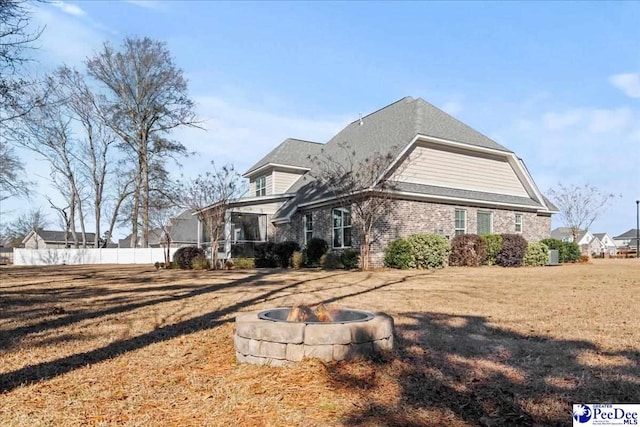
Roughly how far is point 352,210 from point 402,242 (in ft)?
8.12

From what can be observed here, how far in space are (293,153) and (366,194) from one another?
33.9 ft

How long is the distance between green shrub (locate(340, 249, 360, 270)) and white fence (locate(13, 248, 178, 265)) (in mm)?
18345

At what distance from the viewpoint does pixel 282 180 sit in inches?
1003

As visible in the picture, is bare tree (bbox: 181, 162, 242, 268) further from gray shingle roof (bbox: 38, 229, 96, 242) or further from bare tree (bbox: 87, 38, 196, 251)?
gray shingle roof (bbox: 38, 229, 96, 242)

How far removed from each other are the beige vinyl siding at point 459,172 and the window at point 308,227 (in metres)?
4.95

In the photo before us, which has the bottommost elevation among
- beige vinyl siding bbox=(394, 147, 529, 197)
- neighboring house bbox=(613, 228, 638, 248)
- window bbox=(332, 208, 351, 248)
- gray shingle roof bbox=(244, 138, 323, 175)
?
neighboring house bbox=(613, 228, 638, 248)

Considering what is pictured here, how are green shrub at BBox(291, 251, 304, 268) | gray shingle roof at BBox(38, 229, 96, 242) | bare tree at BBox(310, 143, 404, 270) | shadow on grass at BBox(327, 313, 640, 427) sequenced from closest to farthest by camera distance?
shadow on grass at BBox(327, 313, 640, 427), bare tree at BBox(310, 143, 404, 270), green shrub at BBox(291, 251, 304, 268), gray shingle roof at BBox(38, 229, 96, 242)

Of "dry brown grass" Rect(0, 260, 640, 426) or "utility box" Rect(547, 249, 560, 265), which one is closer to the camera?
"dry brown grass" Rect(0, 260, 640, 426)

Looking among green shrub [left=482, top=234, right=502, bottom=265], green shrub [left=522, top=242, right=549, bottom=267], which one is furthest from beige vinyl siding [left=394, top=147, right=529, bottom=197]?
green shrub [left=522, top=242, right=549, bottom=267]

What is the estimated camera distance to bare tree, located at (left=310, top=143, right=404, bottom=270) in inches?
671

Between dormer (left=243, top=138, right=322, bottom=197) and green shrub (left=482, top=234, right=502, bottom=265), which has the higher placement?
dormer (left=243, top=138, right=322, bottom=197)

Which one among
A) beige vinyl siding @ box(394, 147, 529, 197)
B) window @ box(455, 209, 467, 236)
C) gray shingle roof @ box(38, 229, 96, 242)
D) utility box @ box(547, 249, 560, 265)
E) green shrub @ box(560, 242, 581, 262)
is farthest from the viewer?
gray shingle roof @ box(38, 229, 96, 242)

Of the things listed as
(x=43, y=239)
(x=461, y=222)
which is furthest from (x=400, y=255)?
(x=43, y=239)

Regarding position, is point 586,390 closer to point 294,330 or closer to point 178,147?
point 294,330
